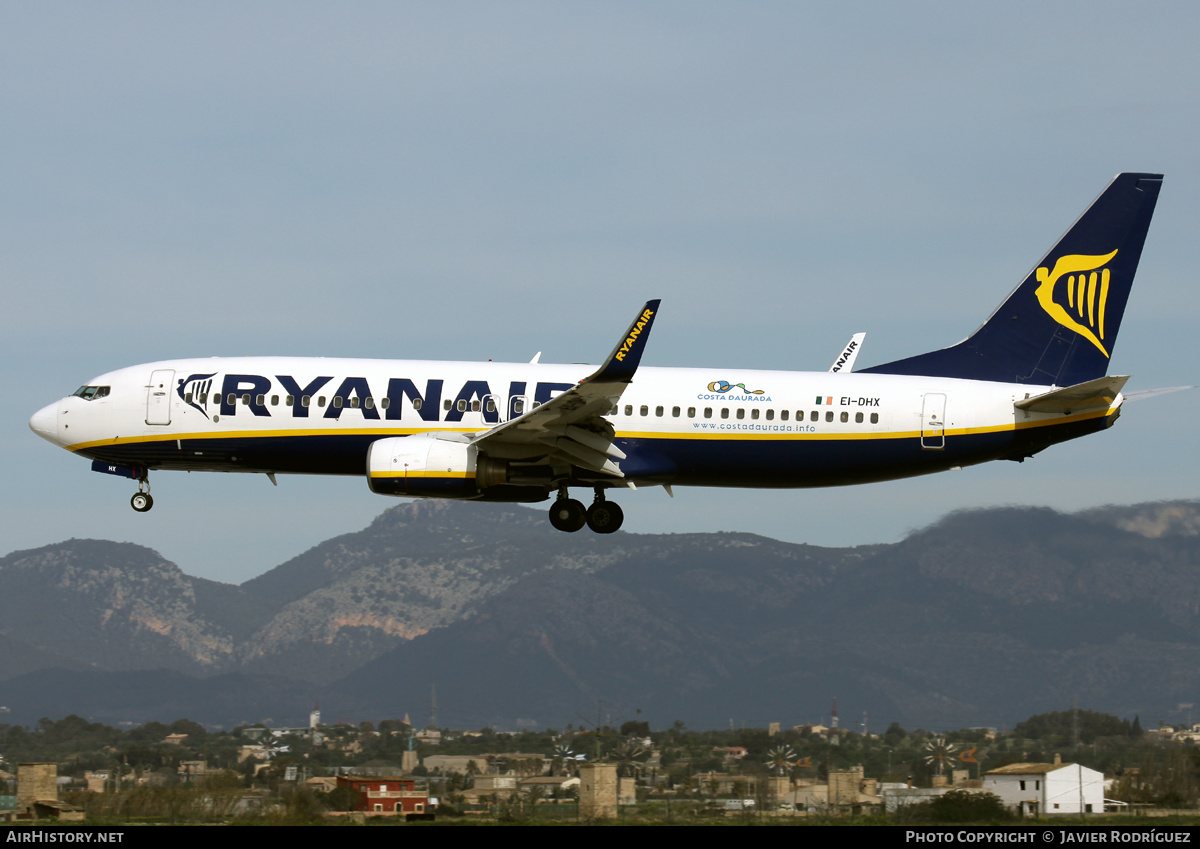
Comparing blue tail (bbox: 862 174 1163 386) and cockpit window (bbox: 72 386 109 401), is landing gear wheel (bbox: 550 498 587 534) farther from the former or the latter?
cockpit window (bbox: 72 386 109 401)

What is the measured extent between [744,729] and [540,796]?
8.23 meters

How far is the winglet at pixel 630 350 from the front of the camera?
1291 inches

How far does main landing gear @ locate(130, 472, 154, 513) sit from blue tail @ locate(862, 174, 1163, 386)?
2232cm

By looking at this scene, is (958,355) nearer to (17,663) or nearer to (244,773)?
(244,773)

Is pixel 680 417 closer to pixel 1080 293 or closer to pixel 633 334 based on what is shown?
pixel 633 334

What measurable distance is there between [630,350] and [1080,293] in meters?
15.9

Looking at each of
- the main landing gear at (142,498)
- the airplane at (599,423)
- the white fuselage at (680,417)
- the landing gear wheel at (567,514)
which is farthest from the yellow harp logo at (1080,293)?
the main landing gear at (142,498)

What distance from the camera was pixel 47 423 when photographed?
40.7 meters

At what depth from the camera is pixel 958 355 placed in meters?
39.7

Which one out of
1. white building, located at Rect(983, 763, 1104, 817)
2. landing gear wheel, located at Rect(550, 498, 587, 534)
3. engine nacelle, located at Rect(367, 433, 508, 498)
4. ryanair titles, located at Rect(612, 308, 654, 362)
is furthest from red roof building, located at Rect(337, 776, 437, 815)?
white building, located at Rect(983, 763, 1104, 817)

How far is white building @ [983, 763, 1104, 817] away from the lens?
3195cm

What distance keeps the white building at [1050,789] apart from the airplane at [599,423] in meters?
8.90

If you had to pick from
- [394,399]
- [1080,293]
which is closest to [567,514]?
[394,399]

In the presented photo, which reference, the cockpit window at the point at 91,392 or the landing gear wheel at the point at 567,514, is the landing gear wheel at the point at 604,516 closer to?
the landing gear wheel at the point at 567,514
